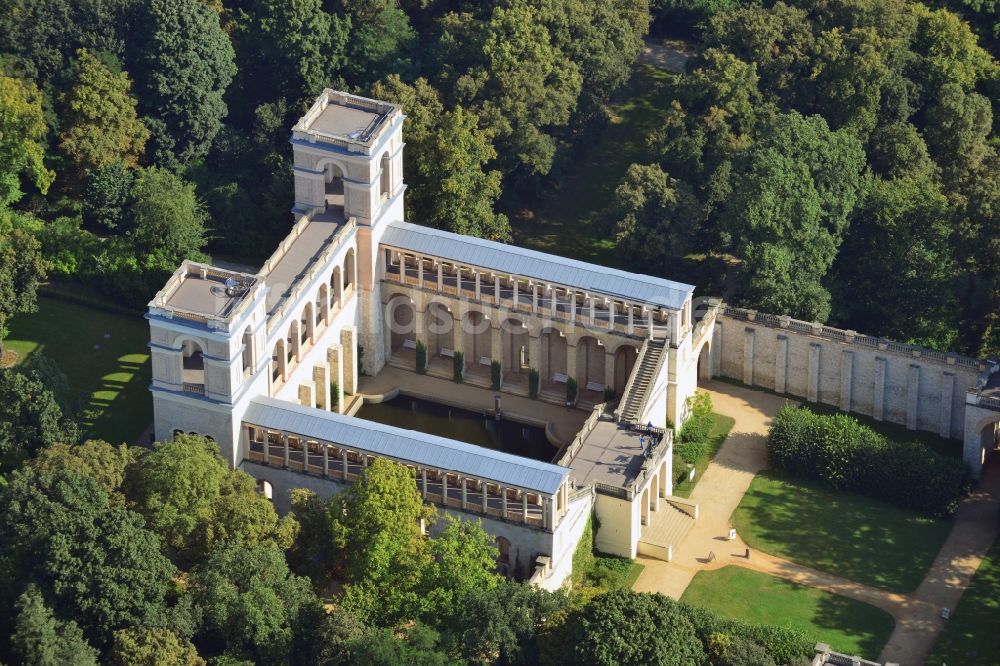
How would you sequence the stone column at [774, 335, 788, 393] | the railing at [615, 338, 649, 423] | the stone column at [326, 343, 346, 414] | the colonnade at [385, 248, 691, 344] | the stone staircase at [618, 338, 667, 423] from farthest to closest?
the stone column at [774, 335, 788, 393], the stone column at [326, 343, 346, 414], the colonnade at [385, 248, 691, 344], the stone staircase at [618, 338, 667, 423], the railing at [615, 338, 649, 423]

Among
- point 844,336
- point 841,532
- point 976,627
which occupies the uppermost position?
point 844,336

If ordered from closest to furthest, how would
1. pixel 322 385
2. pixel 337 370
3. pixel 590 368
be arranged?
pixel 322 385
pixel 337 370
pixel 590 368

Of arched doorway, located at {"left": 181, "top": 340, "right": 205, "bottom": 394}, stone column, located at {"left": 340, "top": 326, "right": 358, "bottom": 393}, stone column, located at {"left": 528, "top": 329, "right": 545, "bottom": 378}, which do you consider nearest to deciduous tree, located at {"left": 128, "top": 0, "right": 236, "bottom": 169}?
stone column, located at {"left": 340, "top": 326, "right": 358, "bottom": 393}

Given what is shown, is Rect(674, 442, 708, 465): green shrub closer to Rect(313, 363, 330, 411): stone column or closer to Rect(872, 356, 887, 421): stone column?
Rect(872, 356, 887, 421): stone column

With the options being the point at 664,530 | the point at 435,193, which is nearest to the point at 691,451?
the point at 664,530

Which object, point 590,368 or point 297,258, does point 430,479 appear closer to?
point 297,258
